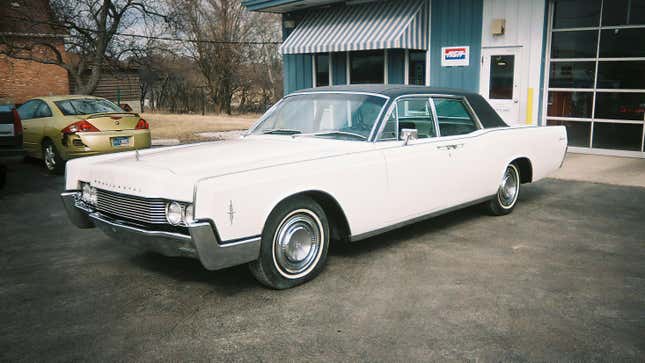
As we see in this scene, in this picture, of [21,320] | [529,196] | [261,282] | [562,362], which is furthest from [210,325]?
[529,196]

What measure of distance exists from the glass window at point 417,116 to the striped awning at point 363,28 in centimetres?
763

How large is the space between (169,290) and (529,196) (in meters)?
5.42

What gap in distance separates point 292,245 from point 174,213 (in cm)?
94

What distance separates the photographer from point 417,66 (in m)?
14.2

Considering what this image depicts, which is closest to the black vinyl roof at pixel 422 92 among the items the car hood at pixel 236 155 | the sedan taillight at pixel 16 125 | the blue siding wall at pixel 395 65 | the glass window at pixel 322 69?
the car hood at pixel 236 155

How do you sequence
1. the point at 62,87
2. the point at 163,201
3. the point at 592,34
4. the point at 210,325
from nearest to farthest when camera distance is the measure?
the point at 210,325 < the point at 163,201 < the point at 592,34 < the point at 62,87

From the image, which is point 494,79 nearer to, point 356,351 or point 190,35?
point 356,351

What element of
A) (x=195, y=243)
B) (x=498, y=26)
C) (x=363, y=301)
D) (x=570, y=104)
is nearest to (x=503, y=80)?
(x=498, y=26)

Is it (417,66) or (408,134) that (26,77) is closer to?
(417,66)

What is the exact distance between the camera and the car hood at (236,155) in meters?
4.11

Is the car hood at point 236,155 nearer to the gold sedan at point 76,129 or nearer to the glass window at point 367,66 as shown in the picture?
the gold sedan at point 76,129

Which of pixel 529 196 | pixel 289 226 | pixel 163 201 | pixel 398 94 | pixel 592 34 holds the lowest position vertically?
pixel 529 196

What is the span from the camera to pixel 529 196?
7941 mm

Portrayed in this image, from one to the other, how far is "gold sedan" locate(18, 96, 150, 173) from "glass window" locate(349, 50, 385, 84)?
6496 mm
